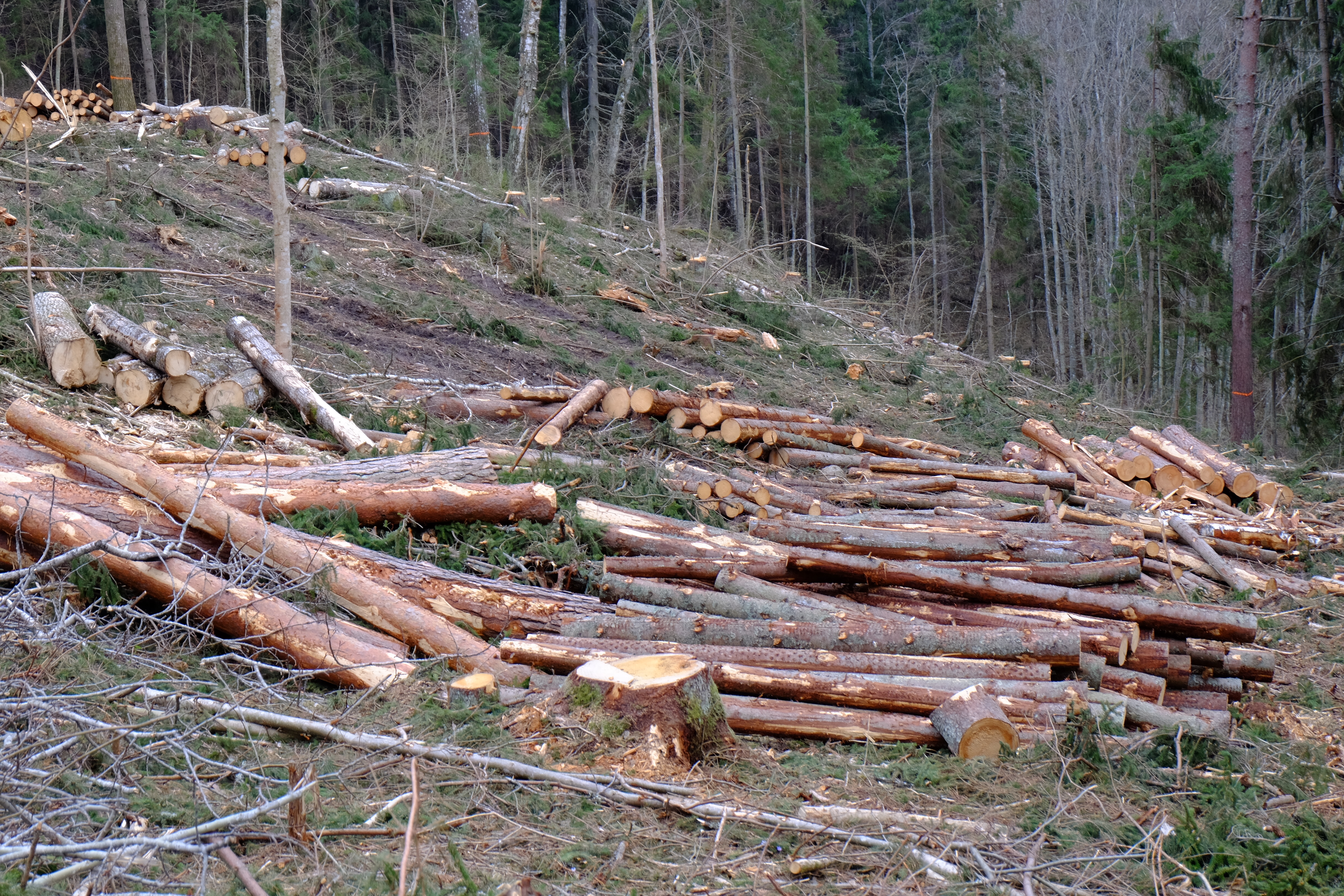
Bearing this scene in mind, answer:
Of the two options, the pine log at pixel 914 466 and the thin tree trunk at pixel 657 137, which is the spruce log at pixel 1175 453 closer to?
the pine log at pixel 914 466

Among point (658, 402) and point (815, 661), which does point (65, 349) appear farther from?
point (815, 661)

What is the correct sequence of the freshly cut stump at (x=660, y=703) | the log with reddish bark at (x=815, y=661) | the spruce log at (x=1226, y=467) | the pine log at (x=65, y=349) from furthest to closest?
the spruce log at (x=1226, y=467)
the pine log at (x=65, y=349)
the log with reddish bark at (x=815, y=661)
the freshly cut stump at (x=660, y=703)

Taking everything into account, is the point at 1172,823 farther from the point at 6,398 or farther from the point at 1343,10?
the point at 1343,10

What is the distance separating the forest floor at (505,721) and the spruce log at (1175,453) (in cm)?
121

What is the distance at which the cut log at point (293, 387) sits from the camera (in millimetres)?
7727

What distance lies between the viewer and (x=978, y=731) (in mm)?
4109

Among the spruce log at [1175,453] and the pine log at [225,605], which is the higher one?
the pine log at [225,605]

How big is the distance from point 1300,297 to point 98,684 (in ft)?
75.9

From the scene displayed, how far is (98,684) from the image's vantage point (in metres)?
3.75

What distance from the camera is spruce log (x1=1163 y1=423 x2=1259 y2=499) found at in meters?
9.23

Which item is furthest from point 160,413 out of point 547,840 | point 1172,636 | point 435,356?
point 1172,636

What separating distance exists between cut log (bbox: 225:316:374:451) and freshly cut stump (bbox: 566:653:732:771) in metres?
4.00

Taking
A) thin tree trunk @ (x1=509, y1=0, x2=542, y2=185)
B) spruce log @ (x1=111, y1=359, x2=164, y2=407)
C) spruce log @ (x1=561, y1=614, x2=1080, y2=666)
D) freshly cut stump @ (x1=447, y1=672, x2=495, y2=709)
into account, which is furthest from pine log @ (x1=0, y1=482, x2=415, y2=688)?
thin tree trunk @ (x1=509, y1=0, x2=542, y2=185)

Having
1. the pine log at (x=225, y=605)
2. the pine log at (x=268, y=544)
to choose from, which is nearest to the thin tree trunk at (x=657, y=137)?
the pine log at (x=268, y=544)
